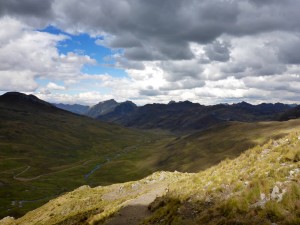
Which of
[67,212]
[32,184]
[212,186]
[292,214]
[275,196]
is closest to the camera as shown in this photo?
[292,214]

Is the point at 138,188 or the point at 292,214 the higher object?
the point at 292,214

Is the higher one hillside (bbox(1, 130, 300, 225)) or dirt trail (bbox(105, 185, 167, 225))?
hillside (bbox(1, 130, 300, 225))

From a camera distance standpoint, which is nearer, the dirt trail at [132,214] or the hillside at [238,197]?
the hillside at [238,197]

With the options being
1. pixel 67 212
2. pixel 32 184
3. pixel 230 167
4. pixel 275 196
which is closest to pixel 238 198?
pixel 275 196

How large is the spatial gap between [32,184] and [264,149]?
7400 inches

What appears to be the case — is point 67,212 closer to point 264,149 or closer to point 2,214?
point 264,149

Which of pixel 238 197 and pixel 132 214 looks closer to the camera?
pixel 238 197

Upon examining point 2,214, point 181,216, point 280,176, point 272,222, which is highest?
point 280,176

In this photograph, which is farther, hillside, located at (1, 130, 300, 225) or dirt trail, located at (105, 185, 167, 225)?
dirt trail, located at (105, 185, 167, 225)

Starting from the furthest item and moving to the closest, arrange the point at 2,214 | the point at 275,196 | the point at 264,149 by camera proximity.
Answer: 1. the point at 2,214
2. the point at 264,149
3. the point at 275,196

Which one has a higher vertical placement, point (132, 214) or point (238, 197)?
point (238, 197)

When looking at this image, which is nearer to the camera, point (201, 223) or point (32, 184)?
point (201, 223)

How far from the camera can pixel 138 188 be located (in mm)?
50094

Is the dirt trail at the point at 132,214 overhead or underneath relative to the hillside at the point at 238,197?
underneath
